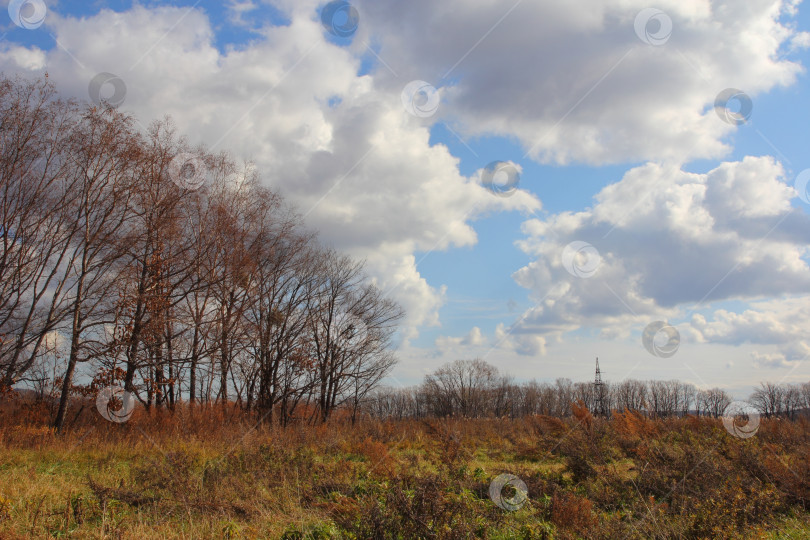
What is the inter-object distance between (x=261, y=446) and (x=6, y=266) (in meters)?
9.88

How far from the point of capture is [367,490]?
30.1 feet

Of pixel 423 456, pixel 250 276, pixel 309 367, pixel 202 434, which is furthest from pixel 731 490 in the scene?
pixel 309 367

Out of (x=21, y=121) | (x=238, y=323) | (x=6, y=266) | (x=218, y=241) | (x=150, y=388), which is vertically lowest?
(x=150, y=388)

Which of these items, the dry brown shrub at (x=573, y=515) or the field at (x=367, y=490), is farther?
the dry brown shrub at (x=573, y=515)

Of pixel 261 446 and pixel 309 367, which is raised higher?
pixel 309 367

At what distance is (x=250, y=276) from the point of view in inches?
941

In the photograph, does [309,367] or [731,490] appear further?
[309,367]

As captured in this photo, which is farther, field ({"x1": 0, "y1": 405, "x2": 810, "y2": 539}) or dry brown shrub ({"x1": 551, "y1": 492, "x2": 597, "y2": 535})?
dry brown shrub ({"x1": 551, "y1": 492, "x2": 597, "y2": 535})

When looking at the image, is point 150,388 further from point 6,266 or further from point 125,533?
point 125,533

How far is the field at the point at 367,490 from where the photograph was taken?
652 cm

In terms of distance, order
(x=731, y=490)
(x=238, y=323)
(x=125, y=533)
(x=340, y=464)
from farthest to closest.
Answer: (x=238, y=323) < (x=340, y=464) < (x=731, y=490) < (x=125, y=533)

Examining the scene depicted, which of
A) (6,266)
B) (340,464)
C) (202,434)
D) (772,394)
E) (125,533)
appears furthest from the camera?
(772,394)

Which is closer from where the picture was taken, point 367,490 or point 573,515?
point 573,515

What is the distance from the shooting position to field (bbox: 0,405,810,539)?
6.52 m
